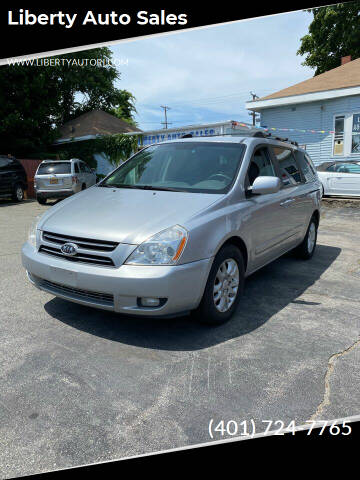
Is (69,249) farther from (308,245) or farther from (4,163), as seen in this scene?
(4,163)

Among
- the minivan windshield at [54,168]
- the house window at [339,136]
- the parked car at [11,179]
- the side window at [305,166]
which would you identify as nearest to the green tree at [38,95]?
the parked car at [11,179]

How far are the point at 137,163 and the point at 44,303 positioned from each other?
190 centimetres

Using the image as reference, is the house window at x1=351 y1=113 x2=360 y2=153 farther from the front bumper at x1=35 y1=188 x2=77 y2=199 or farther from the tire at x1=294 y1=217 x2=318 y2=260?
the tire at x1=294 y1=217 x2=318 y2=260

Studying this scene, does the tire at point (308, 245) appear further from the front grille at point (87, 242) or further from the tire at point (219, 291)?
the front grille at point (87, 242)

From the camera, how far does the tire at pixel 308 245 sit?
5965 mm

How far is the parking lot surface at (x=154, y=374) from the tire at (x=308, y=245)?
62.8 inches

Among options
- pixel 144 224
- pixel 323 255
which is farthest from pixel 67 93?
pixel 144 224

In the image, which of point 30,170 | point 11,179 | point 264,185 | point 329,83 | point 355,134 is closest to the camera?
point 264,185

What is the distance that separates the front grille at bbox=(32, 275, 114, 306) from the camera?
306cm

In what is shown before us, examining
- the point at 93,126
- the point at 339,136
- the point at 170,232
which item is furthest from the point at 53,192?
the point at 93,126

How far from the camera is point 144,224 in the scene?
10.3 ft

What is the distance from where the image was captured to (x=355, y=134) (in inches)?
641

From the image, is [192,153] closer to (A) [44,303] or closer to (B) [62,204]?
(B) [62,204]

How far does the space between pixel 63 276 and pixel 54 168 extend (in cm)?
1221
